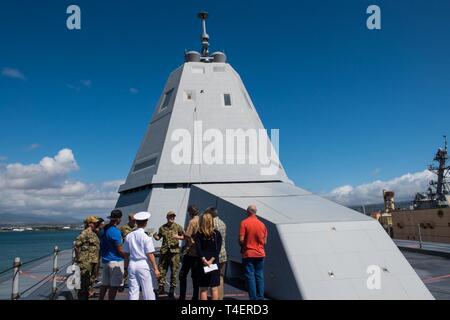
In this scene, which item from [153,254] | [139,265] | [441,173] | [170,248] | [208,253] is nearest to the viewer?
[153,254]

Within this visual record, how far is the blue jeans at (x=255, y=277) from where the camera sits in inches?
224

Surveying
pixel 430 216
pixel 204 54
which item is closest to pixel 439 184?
pixel 430 216

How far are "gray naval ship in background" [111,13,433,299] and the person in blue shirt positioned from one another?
287 cm

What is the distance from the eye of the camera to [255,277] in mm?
5836

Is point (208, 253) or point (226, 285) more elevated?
point (208, 253)

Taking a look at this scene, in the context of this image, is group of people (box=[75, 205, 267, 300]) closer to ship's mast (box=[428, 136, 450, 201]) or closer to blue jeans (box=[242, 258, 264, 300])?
blue jeans (box=[242, 258, 264, 300])

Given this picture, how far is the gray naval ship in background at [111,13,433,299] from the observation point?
584 cm

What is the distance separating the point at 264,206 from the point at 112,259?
3592mm

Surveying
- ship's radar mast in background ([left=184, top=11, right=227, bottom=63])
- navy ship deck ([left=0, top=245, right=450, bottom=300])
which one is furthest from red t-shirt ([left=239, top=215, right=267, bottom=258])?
ship's radar mast in background ([left=184, top=11, right=227, bottom=63])

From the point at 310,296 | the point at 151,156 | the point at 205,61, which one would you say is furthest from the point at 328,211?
the point at 205,61

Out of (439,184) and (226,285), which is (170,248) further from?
(439,184)

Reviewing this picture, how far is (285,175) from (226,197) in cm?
744

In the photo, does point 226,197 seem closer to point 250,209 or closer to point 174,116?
point 250,209
